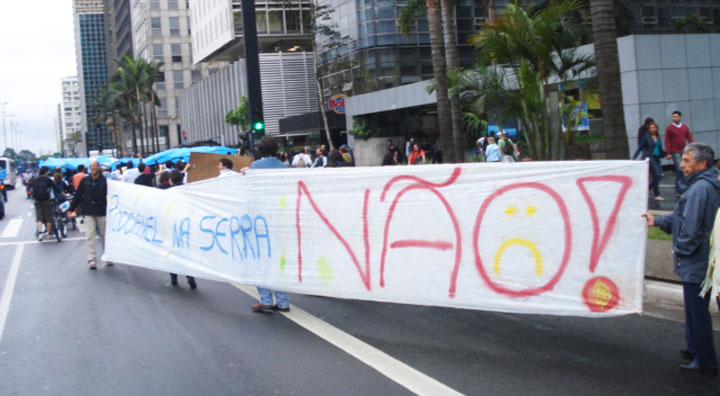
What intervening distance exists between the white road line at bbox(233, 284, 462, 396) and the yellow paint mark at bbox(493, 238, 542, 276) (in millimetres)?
1109

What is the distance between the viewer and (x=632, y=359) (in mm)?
5723

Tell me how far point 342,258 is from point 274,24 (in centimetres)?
5567

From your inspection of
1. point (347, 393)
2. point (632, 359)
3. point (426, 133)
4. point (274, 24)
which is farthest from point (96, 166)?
point (274, 24)

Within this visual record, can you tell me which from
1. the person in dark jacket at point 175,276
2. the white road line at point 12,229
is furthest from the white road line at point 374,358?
the white road line at point 12,229

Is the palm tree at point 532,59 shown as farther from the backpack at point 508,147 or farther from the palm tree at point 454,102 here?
the backpack at point 508,147

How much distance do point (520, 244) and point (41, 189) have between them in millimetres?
15444

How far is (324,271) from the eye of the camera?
24.3 ft

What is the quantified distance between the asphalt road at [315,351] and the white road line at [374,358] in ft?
0.08

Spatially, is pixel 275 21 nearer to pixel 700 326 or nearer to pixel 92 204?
pixel 92 204

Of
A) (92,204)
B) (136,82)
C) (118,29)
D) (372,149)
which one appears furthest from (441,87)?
(118,29)

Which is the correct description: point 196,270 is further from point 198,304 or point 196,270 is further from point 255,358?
point 255,358

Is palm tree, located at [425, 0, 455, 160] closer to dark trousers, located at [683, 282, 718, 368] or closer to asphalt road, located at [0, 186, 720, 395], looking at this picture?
asphalt road, located at [0, 186, 720, 395]

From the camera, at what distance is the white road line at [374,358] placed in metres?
5.25

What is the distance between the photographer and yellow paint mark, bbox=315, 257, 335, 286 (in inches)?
290
